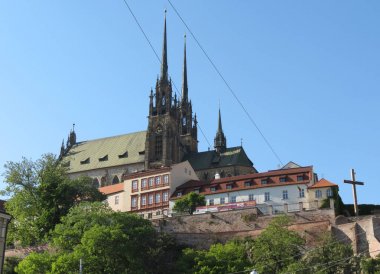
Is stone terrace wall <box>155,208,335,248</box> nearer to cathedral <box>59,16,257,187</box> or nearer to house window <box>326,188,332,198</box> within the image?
house window <box>326,188,332,198</box>

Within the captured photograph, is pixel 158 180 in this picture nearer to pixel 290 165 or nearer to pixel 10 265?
pixel 290 165

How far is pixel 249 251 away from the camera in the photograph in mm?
55562

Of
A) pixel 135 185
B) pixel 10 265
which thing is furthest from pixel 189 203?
pixel 10 265

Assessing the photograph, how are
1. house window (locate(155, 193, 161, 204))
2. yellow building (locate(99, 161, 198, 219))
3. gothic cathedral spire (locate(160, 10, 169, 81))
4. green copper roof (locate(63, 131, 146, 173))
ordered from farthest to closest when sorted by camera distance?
gothic cathedral spire (locate(160, 10, 169, 81)), green copper roof (locate(63, 131, 146, 173)), house window (locate(155, 193, 161, 204)), yellow building (locate(99, 161, 198, 219))

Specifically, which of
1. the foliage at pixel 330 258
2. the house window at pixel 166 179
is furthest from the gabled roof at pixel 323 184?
the house window at pixel 166 179

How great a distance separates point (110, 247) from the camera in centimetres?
5328

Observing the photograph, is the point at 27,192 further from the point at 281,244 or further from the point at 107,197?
the point at 281,244

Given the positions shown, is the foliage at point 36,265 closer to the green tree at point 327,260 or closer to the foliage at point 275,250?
the foliage at point 275,250

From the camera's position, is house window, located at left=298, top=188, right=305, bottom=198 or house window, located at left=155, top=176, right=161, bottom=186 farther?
house window, located at left=155, top=176, right=161, bottom=186

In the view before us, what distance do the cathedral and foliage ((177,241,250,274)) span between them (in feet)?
152

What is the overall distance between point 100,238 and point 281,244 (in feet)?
50.4

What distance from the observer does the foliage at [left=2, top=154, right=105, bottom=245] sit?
235 ft

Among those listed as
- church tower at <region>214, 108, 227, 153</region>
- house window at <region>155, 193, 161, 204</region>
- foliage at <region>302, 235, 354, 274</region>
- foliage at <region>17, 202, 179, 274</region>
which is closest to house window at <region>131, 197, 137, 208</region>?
house window at <region>155, 193, 161, 204</region>

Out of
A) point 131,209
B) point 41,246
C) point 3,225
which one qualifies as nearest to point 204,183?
point 131,209
